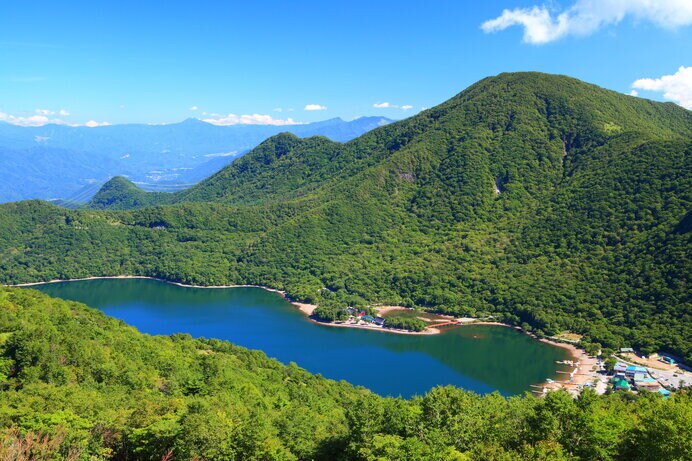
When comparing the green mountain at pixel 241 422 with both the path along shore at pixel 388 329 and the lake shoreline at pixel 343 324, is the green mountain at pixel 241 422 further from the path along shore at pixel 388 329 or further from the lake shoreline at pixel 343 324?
the lake shoreline at pixel 343 324

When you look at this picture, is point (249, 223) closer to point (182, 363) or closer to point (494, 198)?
point (494, 198)

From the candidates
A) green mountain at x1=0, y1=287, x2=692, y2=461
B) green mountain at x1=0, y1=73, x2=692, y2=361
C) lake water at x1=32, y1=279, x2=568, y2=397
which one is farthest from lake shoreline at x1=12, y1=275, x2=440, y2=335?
green mountain at x1=0, y1=287, x2=692, y2=461

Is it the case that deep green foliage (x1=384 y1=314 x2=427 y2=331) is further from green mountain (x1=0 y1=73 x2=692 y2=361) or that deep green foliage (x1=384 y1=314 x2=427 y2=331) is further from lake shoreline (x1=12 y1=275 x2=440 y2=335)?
green mountain (x1=0 y1=73 x2=692 y2=361)

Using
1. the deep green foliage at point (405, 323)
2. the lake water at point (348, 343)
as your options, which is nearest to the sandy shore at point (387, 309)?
the deep green foliage at point (405, 323)

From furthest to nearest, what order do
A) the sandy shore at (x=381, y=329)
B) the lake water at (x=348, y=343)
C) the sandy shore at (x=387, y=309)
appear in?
the sandy shore at (x=387, y=309), the sandy shore at (x=381, y=329), the lake water at (x=348, y=343)

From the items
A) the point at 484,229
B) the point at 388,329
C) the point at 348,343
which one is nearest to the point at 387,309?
the point at 388,329

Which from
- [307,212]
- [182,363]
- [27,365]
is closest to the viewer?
[27,365]

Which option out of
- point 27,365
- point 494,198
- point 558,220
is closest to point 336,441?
point 27,365

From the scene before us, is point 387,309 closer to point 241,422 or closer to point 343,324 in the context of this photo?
point 343,324
